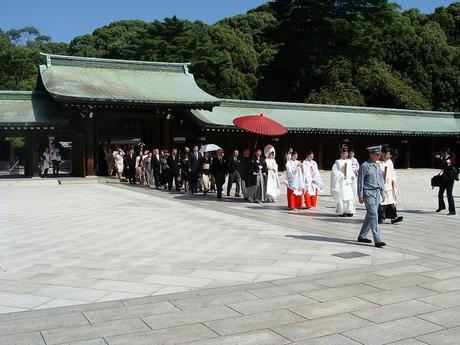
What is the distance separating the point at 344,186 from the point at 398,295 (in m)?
6.57

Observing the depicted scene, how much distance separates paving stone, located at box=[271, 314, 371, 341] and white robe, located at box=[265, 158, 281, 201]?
964cm

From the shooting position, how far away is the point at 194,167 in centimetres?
1636

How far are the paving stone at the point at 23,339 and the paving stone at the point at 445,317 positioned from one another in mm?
3501

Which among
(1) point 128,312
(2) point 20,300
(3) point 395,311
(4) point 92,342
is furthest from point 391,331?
(2) point 20,300

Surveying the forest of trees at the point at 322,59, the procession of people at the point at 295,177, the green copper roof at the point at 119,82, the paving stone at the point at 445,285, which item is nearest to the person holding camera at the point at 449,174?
the procession of people at the point at 295,177

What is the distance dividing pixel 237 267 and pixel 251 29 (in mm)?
59964

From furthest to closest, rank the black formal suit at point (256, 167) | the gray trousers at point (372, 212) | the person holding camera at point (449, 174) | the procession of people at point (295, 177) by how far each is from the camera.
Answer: the black formal suit at point (256, 167) < the person holding camera at point (449, 174) < the procession of people at point (295, 177) < the gray trousers at point (372, 212)

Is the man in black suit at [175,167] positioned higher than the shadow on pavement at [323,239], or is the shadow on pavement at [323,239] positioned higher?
the man in black suit at [175,167]

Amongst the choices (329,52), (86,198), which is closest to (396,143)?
(329,52)

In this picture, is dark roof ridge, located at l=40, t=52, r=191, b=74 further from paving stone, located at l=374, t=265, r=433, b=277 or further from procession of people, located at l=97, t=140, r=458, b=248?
paving stone, located at l=374, t=265, r=433, b=277

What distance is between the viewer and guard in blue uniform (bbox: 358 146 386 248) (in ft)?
26.3

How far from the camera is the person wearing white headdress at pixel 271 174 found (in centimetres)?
1414

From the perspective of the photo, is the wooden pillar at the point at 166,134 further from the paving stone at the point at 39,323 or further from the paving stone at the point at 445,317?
the paving stone at the point at 445,317

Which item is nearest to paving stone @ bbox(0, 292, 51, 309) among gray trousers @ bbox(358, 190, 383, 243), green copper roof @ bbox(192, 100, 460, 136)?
gray trousers @ bbox(358, 190, 383, 243)
